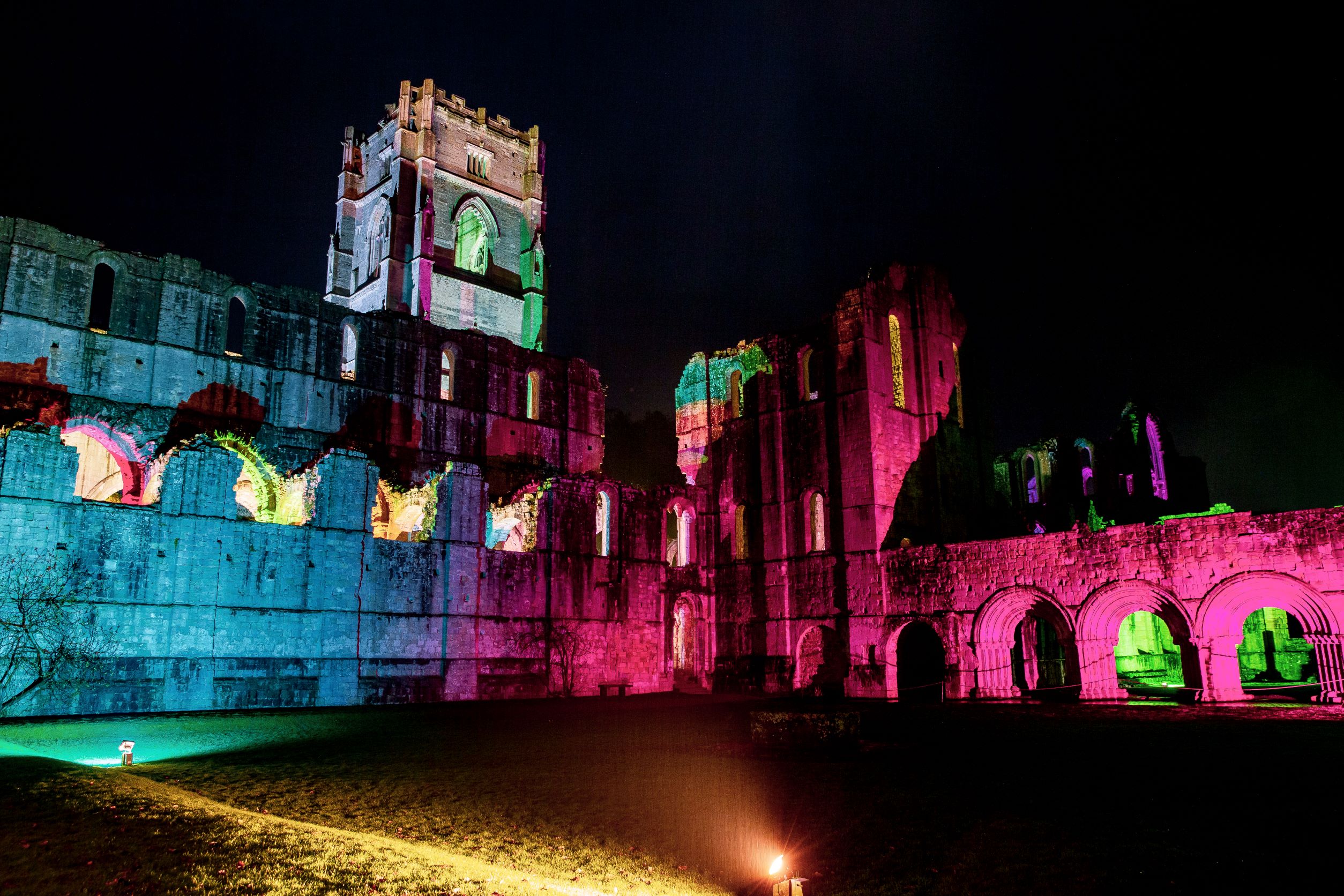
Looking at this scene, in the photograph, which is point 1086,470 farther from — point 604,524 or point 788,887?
point 788,887

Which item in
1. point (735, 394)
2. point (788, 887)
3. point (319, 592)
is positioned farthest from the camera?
point (735, 394)

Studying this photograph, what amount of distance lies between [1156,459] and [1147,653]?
25.8 ft

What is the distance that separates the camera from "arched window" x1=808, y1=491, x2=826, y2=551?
1252 inches

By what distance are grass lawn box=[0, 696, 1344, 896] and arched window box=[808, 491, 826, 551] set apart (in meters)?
15.7

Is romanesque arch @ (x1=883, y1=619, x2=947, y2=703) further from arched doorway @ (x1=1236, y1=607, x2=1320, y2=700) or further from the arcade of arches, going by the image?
arched doorway @ (x1=1236, y1=607, x2=1320, y2=700)

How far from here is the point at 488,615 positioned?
2742cm

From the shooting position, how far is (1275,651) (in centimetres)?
3148

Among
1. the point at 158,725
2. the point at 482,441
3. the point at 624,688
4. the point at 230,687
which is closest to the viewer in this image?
the point at 158,725

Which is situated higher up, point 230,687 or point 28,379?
point 28,379

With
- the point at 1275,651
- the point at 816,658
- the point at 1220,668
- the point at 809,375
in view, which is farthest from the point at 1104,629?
the point at 809,375

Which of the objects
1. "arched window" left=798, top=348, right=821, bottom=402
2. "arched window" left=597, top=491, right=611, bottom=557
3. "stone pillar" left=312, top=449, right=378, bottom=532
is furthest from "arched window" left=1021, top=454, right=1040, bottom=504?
"stone pillar" left=312, top=449, right=378, bottom=532

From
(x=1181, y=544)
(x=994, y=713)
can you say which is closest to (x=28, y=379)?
(x=994, y=713)

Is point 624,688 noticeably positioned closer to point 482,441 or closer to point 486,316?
point 482,441

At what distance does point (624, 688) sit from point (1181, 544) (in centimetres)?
1701
